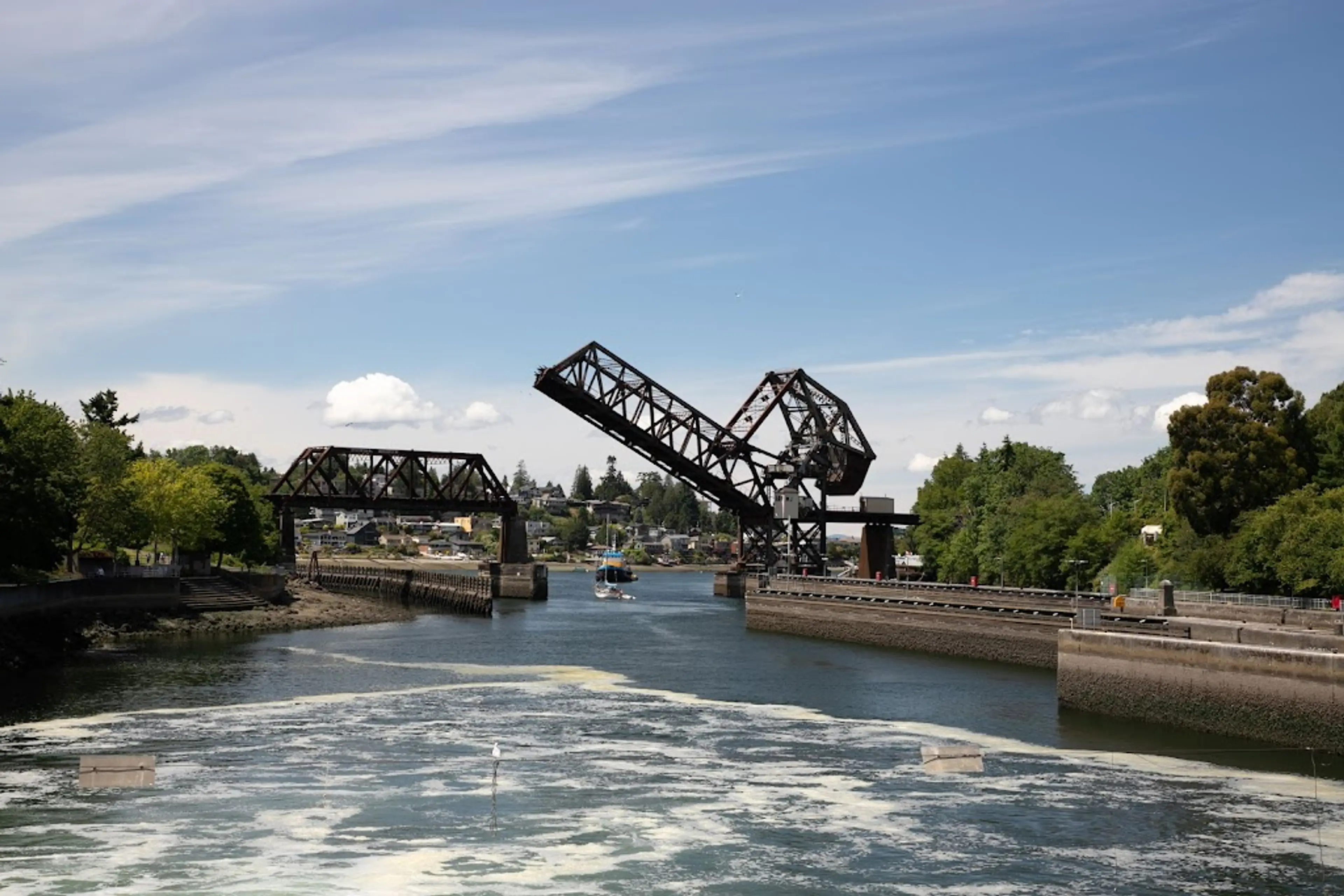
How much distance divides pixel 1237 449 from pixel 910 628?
52.3ft

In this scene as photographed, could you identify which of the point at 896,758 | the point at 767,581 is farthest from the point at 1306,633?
the point at 767,581

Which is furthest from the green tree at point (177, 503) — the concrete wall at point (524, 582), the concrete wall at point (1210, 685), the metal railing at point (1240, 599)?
the concrete wall at point (1210, 685)

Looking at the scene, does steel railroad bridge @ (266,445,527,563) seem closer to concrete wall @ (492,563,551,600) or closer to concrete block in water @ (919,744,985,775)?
concrete wall @ (492,563,551,600)

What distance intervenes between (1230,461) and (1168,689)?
25451 mm

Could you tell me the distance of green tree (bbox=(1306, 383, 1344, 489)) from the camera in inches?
2292

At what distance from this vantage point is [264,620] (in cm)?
6762

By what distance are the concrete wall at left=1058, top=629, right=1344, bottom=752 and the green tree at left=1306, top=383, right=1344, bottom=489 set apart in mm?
23298

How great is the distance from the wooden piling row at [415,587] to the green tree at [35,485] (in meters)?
27.8

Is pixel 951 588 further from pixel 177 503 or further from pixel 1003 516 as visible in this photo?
pixel 177 503

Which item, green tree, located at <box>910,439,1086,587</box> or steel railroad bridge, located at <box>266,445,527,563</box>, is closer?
green tree, located at <box>910,439,1086,587</box>

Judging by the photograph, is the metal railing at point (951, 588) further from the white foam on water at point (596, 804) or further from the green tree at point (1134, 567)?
the white foam on water at point (596, 804)

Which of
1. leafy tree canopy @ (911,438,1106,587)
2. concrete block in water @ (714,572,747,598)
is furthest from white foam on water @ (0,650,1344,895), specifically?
concrete block in water @ (714,572,747,598)

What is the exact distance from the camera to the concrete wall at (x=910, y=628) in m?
51.8

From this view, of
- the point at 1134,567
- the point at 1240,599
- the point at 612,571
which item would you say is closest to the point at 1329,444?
the point at 1134,567
